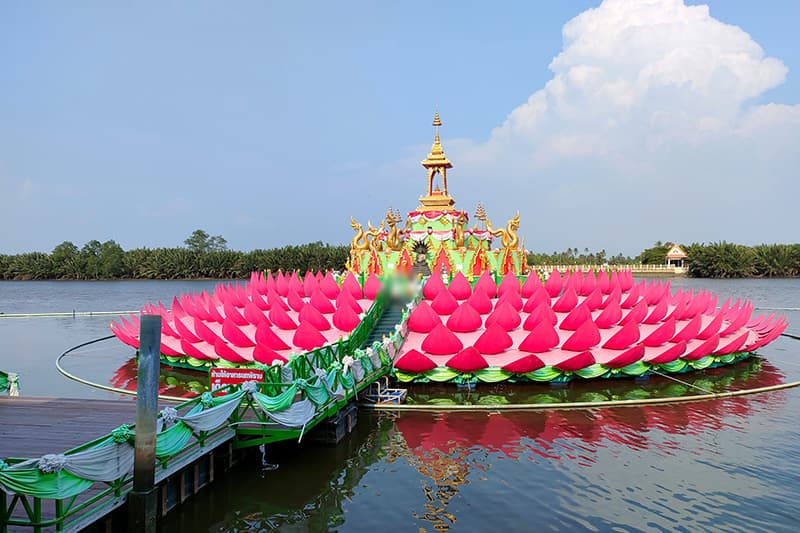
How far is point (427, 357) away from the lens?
1525 cm

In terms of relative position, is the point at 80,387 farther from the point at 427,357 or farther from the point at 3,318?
the point at 3,318

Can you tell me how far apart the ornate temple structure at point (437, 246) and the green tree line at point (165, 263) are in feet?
165

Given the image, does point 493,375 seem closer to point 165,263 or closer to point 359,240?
point 359,240

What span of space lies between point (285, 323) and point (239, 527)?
967 centimetres

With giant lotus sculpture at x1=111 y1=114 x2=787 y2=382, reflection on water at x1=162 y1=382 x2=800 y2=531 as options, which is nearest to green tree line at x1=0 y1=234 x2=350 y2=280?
giant lotus sculpture at x1=111 y1=114 x2=787 y2=382

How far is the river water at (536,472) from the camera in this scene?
8.39 meters

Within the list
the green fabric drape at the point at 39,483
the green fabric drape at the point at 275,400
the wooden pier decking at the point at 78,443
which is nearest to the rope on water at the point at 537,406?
the green fabric drape at the point at 275,400

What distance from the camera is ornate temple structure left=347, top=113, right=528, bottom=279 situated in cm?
2252

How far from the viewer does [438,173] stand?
84.0 ft

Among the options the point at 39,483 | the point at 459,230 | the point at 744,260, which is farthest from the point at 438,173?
the point at 744,260

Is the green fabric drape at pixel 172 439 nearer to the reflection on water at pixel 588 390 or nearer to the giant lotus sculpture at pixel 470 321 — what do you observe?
the giant lotus sculpture at pixel 470 321

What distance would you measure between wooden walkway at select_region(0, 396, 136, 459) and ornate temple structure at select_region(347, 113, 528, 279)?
13349mm

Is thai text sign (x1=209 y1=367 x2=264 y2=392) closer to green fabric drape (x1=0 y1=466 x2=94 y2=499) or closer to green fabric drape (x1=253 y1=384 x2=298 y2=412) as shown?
green fabric drape (x1=253 y1=384 x2=298 y2=412)

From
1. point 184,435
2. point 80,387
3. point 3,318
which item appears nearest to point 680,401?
→ point 184,435
